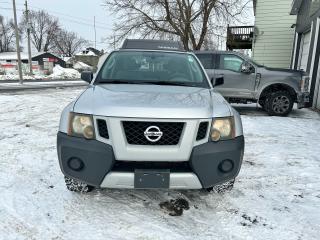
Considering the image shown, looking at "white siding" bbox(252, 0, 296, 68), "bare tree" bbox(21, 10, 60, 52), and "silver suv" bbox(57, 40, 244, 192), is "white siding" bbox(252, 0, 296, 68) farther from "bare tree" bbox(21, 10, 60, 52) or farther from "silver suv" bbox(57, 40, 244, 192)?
"bare tree" bbox(21, 10, 60, 52)

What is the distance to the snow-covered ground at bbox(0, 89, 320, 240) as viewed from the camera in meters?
2.72

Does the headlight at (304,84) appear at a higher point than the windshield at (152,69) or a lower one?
lower

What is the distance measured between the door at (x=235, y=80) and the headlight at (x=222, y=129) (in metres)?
6.06

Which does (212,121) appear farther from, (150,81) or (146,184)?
(150,81)

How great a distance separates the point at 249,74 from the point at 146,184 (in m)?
6.78

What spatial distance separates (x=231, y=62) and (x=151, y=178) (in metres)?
7.00

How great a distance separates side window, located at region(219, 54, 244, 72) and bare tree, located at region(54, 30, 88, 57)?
287ft

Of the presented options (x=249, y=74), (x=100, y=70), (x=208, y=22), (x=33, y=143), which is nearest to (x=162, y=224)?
(x=100, y=70)

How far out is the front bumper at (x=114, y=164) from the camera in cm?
267

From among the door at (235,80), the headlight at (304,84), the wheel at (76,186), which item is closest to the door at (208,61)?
the door at (235,80)

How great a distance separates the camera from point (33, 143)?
17.3ft

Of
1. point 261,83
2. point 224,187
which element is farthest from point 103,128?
point 261,83

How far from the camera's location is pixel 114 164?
2.70 m

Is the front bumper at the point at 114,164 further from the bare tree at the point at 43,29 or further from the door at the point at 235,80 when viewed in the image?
the bare tree at the point at 43,29
